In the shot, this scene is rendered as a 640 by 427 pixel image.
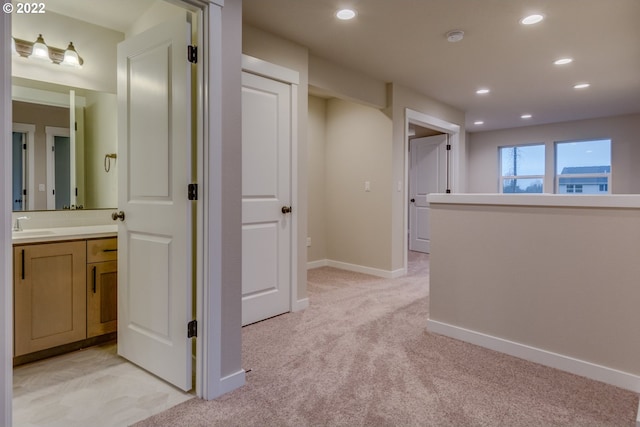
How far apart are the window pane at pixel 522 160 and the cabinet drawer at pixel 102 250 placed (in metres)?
7.33

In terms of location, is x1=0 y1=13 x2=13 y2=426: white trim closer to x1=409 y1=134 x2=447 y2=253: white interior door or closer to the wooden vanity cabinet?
the wooden vanity cabinet

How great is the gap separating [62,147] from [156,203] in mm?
1367

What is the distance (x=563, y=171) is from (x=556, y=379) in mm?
6110

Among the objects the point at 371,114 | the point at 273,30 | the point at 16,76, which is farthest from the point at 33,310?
Answer: the point at 371,114

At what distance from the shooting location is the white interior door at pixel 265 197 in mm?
2846

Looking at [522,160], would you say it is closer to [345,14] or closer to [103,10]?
[345,14]

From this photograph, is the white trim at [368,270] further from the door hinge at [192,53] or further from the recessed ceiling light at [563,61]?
the door hinge at [192,53]

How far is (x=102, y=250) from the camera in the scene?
2.46m

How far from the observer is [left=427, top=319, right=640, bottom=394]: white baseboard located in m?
1.97

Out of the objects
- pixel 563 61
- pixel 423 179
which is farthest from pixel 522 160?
pixel 563 61

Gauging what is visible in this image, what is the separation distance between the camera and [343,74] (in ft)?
12.7

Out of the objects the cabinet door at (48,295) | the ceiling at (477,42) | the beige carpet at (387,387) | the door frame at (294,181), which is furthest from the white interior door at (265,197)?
the cabinet door at (48,295)

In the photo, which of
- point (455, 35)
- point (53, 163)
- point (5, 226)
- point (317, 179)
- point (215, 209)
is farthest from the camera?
point (317, 179)

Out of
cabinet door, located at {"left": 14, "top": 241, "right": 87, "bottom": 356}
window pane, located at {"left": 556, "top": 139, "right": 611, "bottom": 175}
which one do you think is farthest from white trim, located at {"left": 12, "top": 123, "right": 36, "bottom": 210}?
window pane, located at {"left": 556, "top": 139, "right": 611, "bottom": 175}
